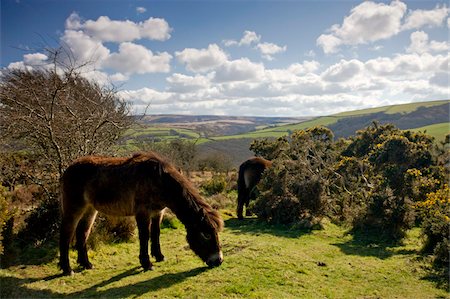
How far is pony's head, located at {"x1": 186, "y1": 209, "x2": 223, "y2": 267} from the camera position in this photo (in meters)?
6.61

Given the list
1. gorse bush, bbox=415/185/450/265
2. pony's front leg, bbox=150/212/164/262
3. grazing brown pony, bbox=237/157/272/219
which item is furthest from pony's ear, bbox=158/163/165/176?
grazing brown pony, bbox=237/157/272/219

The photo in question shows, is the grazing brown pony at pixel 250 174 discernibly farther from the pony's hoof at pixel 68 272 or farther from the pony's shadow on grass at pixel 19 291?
the pony's shadow on grass at pixel 19 291

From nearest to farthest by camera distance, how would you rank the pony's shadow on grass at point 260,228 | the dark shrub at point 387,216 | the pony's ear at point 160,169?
the pony's ear at point 160,169 < the dark shrub at point 387,216 < the pony's shadow on grass at point 260,228

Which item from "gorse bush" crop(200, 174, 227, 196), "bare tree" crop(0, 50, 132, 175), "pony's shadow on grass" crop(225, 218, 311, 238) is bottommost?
"gorse bush" crop(200, 174, 227, 196)

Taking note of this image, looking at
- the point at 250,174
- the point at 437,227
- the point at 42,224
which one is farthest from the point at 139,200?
the point at 250,174

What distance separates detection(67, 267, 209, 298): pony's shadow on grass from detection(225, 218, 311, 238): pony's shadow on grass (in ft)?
15.3

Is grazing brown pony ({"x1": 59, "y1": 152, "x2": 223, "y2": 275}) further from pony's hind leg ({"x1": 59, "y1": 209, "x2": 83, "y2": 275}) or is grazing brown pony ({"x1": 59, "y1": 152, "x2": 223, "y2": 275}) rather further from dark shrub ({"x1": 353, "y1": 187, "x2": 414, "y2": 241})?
dark shrub ({"x1": 353, "y1": 187, "x2": 414, "y2": 241})

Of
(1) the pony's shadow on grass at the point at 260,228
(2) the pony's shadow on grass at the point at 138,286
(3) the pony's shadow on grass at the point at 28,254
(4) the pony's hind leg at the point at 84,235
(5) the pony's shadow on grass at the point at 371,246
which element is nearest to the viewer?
(2) the pony's shadow on grass at the point at 138,286

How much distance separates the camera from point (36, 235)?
28.0 feet

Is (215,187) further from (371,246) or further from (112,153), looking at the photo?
(371,246)

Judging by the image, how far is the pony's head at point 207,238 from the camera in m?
6.61

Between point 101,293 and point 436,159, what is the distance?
15.5 metres

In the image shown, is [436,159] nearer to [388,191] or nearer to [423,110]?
[388,191]

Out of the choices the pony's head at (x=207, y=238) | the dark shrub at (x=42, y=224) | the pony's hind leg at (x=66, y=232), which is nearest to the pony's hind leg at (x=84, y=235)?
the pony's hind leg at (x=66, y=232)
